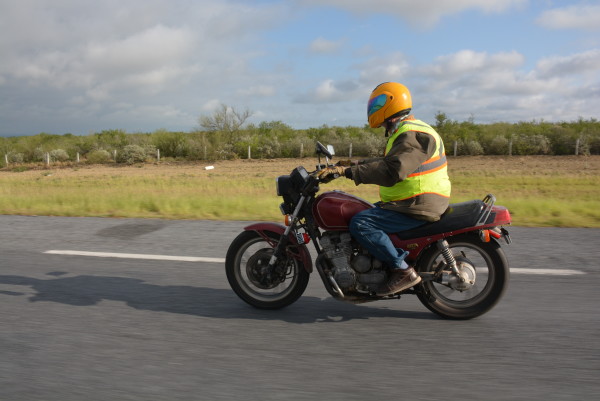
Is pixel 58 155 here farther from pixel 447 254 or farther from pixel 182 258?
pixel 447 254

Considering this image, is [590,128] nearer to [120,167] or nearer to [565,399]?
[120,167]

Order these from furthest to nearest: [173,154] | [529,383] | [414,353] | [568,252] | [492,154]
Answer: [173,154]
[492,154]
[568,252]
[414,353]
[529,383]

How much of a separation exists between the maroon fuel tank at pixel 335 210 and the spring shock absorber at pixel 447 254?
65 centimetres

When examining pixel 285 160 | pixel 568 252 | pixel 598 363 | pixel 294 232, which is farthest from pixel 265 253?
pixel 285 160

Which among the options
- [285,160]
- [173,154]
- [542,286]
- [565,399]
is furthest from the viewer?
[173,154]

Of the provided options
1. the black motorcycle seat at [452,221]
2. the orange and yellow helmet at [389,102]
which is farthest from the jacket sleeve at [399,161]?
the black motorcycle seat at [452,221]

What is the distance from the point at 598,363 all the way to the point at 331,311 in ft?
6.62

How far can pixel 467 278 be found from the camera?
416cm

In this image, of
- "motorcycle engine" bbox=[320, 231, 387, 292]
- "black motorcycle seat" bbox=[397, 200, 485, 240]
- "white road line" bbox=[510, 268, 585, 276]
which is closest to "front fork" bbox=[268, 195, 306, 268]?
"motorcycle engine" bbox=[320, 231, 387, 292]

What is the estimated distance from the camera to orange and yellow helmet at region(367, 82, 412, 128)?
406 cm

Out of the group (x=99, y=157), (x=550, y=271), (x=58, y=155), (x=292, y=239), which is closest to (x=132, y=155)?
(x=99, y=157)

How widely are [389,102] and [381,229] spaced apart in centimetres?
102

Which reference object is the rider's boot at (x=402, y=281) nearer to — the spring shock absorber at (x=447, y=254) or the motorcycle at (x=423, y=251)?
the motorcycle at (x=423, y=251)

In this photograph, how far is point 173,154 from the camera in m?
43.6
